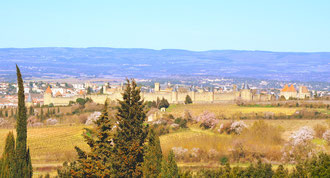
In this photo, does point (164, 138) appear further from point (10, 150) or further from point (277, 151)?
point (10, 150)

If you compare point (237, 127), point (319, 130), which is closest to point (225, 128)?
point (237, 127)

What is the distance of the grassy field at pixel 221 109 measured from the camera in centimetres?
4388

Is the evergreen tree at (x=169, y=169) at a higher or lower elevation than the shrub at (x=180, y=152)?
higher

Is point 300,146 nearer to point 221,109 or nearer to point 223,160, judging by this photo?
point 223,160

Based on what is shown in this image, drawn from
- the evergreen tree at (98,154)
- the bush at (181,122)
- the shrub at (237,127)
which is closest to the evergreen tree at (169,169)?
the evergreen tree at (98,154)

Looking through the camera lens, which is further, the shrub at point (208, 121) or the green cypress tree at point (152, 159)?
the shrub at point (208, 121)

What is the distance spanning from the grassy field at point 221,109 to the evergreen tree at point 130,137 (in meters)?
24.7

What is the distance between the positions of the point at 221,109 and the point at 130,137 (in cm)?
2901

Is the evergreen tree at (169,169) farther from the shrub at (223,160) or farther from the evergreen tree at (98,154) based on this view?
the shrub at (223,160)

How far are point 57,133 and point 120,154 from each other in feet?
73.1

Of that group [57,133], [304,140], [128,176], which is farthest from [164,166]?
[57,133]

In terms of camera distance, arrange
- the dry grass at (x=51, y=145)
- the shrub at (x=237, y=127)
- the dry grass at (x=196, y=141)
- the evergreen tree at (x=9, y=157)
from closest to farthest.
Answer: the evergreen tree at (x=9, y=157), the dry grass at (x=51, y=145), the dry grass at (x=196, y=141), the shrub at (x=237, y=127)

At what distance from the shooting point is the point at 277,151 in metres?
31.0

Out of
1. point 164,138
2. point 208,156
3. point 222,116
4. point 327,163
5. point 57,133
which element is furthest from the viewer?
point 222,116
